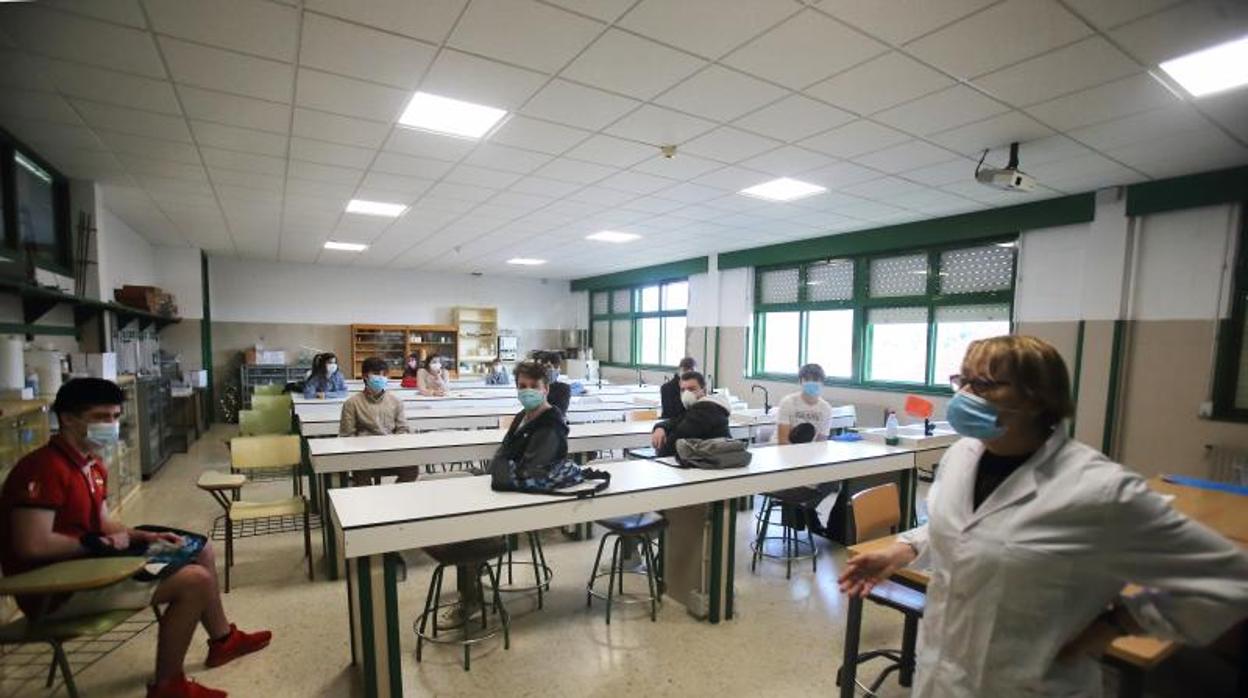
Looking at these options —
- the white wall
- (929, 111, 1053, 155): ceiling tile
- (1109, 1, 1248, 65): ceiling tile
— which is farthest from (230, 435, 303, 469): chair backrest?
the white wall

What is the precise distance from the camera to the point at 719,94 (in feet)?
9.40

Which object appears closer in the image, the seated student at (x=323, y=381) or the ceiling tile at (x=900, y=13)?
the ceiling tile at (x=900, y=13)

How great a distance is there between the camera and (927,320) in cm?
606

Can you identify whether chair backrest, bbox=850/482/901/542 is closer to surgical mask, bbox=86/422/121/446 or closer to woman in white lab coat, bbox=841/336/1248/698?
woman in white lab coat, bbox=841/336/1248/698

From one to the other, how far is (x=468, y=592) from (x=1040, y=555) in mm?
2556

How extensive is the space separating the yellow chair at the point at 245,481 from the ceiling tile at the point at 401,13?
2637mm

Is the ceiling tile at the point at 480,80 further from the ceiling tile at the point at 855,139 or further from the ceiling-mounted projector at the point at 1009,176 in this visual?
the ceiling-mounted projector at the point at 1009,176

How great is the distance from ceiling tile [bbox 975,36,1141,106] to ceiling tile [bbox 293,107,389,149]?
3.55 meters

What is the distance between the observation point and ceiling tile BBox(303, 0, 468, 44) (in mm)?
2088

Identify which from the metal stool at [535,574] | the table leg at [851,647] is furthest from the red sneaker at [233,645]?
the table leg at [851,647]

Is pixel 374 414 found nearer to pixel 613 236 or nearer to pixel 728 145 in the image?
pixel 728 145

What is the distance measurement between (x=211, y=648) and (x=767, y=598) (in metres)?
2.90

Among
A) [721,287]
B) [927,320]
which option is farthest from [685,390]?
[721,287]

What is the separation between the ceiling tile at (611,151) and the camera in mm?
3566
